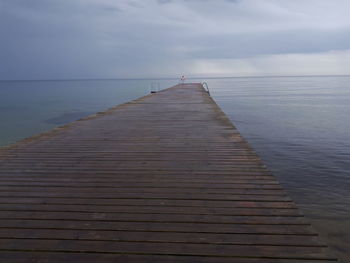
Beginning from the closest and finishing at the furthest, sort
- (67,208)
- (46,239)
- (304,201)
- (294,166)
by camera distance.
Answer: (46,239) < (67,208) < (304,201) < (294,166)

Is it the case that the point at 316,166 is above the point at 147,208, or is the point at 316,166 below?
below

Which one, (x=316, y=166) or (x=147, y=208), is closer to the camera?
(x=147, y=208)

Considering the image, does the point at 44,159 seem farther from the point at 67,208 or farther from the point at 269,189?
the point at 269,189

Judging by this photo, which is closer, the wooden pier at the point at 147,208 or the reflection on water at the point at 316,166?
the wooden pier at the point at 147,208

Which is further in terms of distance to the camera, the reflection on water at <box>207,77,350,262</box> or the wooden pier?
the reflection on water at <box>207,77,350,262</box>

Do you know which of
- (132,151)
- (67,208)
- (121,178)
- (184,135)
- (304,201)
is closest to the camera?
(67,208)

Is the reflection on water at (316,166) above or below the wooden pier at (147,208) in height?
below

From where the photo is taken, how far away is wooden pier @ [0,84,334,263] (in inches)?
113

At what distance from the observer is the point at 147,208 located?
377 cm

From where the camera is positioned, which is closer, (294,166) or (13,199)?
(13,199)

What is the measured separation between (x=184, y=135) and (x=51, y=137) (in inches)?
143

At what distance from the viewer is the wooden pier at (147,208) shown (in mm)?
2859

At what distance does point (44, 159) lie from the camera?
239 inches

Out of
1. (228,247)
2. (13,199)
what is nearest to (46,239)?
(13,199)
